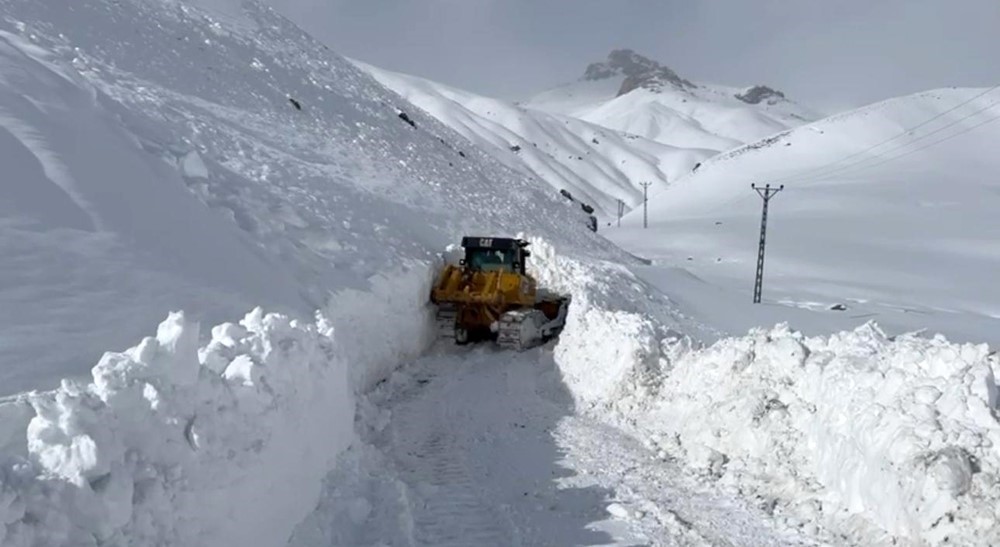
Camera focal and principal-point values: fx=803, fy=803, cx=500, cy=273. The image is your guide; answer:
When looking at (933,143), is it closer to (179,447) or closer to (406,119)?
(406,119)

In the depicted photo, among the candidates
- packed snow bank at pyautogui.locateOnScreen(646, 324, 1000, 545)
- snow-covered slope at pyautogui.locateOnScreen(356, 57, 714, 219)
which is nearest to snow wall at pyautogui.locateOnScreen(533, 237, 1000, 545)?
packed snow bank at pyautogui.locateOnScreen(646, 324, 1000, 545)

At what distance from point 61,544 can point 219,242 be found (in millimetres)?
8209

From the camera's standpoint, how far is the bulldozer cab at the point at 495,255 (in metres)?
18.6

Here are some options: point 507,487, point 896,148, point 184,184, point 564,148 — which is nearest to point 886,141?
point 896,148

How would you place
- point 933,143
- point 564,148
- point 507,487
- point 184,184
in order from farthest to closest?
point 564,148, point 933,143, point 184,184, point 507,487

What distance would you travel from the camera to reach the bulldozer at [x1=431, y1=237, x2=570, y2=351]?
16172 mm

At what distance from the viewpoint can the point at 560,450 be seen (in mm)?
9969

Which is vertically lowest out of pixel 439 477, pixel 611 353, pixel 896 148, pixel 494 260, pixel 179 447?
pixel 439 477

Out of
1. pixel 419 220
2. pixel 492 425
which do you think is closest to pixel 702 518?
pixel 492 425

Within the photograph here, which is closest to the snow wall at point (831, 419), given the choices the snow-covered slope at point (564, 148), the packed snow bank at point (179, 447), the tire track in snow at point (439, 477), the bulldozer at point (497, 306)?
the tire track in snow at point (439, 477)

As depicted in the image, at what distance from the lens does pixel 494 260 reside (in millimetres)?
18703

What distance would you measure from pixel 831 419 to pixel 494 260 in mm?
11320

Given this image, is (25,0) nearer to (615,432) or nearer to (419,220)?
(419,220)

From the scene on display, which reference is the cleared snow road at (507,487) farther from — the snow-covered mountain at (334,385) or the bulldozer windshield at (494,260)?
the bulldozer windshield at (494,260)
